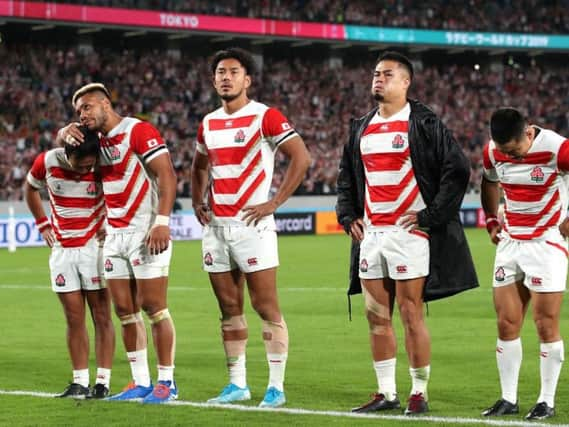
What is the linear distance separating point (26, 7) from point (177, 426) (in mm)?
34310

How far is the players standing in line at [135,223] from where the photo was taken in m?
8.37

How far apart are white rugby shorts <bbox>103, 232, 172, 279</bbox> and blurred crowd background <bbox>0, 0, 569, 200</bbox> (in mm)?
25986

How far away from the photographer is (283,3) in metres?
49.3

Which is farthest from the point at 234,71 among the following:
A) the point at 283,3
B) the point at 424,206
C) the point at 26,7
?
the point at 283,3

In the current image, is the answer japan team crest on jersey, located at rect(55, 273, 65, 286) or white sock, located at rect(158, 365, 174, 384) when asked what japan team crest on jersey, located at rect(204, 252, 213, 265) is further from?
japan team crest on jersey, located at rect(55, 273, 65, 286)

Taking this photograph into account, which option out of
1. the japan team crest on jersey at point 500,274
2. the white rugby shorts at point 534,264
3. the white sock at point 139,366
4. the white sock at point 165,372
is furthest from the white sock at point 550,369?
the white sock at point 139,366

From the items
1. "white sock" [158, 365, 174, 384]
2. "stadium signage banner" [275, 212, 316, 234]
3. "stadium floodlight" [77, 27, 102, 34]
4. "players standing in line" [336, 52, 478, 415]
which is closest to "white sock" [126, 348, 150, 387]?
"white sock" [158, 365, 174, 384]

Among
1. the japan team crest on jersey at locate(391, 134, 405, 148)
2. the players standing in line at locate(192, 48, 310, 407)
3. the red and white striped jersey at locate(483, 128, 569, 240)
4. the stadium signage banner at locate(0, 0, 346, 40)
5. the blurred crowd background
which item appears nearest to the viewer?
the red and white striped jersey at locate(483, 128, 569, 240)

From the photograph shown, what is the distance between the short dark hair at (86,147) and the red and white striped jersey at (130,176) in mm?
57

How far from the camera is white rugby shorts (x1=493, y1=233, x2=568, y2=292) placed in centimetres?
770

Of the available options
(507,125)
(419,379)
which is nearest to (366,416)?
(419,379)

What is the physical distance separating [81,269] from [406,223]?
8.31ft

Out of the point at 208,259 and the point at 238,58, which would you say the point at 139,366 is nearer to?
the point at 208,259

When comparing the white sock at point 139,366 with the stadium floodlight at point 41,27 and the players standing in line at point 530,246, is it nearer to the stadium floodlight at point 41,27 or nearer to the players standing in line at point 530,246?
the players standing in line at point 530,246
